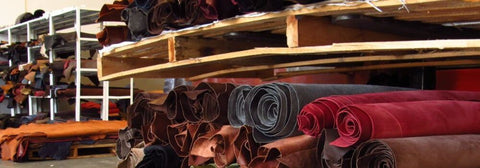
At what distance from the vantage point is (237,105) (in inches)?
105

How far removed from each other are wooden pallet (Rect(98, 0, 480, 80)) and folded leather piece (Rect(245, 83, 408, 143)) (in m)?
0.18

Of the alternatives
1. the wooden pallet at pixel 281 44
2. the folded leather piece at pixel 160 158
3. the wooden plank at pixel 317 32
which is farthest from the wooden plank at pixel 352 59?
the folded leather piece at pixel 160 158

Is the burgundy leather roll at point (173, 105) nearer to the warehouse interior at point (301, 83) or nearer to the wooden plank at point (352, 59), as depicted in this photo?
the warehouse interior at point (301, 83)

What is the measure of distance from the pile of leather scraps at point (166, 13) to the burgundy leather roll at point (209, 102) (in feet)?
1.20

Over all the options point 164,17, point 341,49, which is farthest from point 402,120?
point 164,17

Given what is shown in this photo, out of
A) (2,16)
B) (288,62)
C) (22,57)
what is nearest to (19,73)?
(22,57)

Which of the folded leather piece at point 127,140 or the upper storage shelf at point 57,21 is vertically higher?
the upper storage shelf at point 57,21

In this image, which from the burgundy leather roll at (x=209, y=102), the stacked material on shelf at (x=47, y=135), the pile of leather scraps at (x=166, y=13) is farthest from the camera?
the stacked material on shelf at (x=47, y=135)

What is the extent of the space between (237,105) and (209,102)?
27 centimetres

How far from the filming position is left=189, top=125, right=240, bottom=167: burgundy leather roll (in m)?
2.63

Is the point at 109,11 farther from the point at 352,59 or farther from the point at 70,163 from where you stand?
the point at 70,163

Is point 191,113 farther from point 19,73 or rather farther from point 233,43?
point 19,73

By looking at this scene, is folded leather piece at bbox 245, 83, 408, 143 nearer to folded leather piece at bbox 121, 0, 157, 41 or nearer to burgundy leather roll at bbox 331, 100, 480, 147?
burgundy leather roll at bbox 331, 100, 480, 147

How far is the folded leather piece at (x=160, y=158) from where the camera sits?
320 cm
